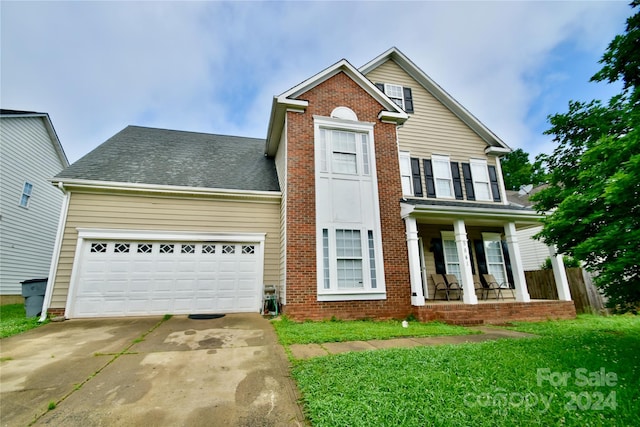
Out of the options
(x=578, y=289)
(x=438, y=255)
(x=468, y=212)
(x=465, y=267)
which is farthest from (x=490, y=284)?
(x=468, y=212)

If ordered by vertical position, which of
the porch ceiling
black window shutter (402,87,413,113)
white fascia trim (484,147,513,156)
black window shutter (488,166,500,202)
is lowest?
the porch ceiling

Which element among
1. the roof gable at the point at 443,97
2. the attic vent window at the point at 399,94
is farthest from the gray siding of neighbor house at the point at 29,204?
the attic vent window at the point at 399,94

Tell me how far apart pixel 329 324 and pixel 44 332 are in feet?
20.9

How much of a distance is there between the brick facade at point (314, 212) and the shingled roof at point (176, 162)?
1857 millimetres

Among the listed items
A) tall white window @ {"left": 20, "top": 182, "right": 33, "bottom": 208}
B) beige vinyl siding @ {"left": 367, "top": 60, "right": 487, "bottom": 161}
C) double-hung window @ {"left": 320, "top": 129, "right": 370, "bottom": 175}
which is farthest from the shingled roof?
beige vinyl siding @ {"left": 367, "top": 60, "right": 487, "bottom": 161}

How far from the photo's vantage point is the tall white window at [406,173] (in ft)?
33.8

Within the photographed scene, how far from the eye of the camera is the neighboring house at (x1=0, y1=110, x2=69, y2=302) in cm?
1098

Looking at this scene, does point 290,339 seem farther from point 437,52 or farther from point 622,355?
point 437,52

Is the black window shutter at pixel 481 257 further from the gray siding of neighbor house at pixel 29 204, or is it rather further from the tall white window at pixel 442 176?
the gray siding of neighbor house at pixel 29 204

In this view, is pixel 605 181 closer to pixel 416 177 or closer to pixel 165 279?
pixel 416 177

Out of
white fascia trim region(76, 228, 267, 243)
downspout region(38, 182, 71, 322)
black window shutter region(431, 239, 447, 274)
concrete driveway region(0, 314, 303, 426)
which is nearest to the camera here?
concrete driveway region(0, 314, 303, 426)

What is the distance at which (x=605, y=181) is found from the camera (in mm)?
3881

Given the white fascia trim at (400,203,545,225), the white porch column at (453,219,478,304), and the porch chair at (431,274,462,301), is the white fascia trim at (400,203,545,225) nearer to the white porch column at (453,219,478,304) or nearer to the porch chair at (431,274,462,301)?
the white porch column at (453,219,478,304)

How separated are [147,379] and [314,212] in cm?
534
